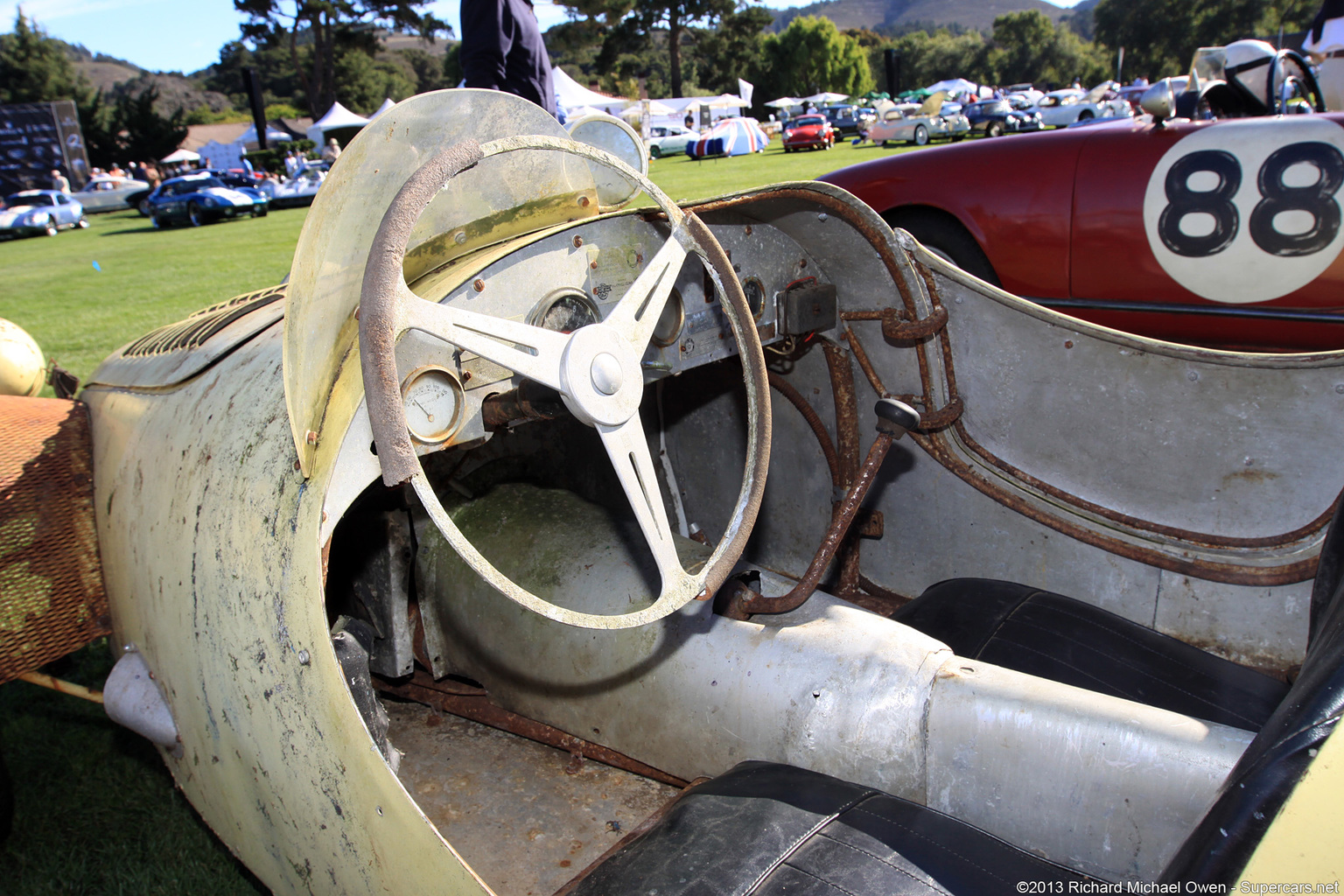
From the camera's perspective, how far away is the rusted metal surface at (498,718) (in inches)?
76.2

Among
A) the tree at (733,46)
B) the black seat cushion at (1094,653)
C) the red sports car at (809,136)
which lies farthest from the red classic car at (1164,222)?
the tree at (733,46)

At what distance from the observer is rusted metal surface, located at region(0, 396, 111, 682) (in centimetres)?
195

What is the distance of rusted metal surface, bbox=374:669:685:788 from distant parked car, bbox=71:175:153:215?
105 feet

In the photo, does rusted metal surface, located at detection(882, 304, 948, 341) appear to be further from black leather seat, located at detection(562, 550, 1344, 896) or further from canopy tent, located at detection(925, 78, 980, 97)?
canopy tent, located at detection(925, 78, 980, 97)

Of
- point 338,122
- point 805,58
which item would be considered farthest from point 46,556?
point 805,58

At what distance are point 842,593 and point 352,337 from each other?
1647 mm

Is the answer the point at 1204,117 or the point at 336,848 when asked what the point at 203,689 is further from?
the point at 1204,117

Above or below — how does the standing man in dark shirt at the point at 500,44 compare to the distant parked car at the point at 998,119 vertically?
below

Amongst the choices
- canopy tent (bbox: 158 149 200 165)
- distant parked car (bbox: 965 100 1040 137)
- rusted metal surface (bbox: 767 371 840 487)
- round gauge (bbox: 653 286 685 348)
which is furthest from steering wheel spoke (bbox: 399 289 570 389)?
canopy tent (bbox: 158 149 200 165)

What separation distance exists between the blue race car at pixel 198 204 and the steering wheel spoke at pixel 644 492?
984 inches

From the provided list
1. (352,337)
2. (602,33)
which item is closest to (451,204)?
(352,337)

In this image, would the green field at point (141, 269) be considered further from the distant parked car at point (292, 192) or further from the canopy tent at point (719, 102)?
the canopy tent at point (719, 102)

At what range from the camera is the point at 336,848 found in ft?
4.40

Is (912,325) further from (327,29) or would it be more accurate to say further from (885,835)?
(327,29)
